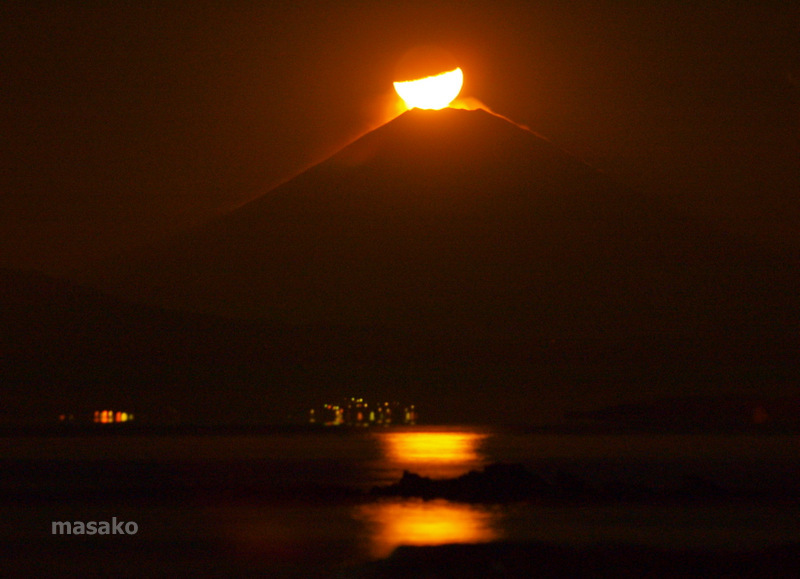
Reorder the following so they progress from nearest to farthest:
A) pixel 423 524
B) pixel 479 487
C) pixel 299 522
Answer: pixel 423 524
pixel 299 522
pixel 479 487

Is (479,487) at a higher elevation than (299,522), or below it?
higher

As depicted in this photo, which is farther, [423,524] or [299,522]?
[299,522]

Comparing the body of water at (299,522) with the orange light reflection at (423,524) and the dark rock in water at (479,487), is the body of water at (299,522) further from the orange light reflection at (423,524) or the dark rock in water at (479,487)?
the dark rock in water at (479,487)

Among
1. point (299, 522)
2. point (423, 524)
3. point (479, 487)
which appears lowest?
point (423, 524)

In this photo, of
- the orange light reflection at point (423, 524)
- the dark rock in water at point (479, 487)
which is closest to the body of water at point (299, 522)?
the orange light reflection at point (423, 524)

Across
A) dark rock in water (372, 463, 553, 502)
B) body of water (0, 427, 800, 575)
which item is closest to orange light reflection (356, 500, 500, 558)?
body of water (0, 427, 800, 575)

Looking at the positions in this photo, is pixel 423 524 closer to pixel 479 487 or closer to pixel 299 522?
pixel 299 522


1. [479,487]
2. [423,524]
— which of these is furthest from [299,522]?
[479,487]

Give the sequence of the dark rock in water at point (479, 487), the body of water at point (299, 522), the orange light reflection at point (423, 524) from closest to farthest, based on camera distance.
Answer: the body of water at point (299, 522), the orange light reflection at point (423, 524), the dark rock in water at point (479, 487)

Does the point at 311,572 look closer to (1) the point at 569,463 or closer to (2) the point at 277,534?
(2) the point at 277,534

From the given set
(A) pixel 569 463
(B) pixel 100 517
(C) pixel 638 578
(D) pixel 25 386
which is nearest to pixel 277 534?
(B) pixel 100 517

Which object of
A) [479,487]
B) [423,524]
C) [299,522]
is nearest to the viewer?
[423,524]
